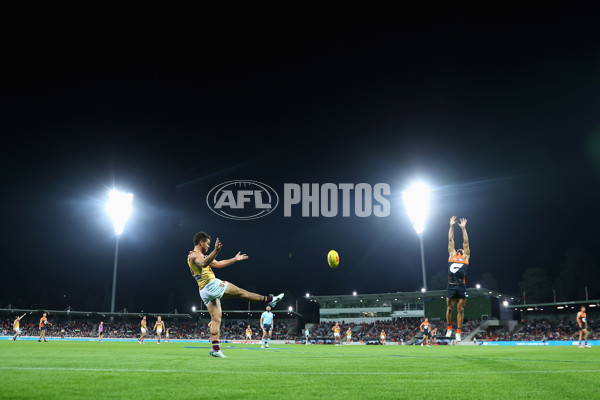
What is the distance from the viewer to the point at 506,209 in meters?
64.4

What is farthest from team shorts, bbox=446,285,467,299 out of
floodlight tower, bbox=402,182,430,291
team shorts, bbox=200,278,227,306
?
floodlight tower, bbox=402,182,430,291

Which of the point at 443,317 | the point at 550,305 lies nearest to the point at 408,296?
the point at 443,317

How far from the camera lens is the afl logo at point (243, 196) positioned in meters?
56.9

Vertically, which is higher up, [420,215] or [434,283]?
[420,215]

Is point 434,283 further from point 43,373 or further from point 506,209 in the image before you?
point 43,373

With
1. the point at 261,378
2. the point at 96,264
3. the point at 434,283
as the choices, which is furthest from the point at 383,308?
the point at 261,378

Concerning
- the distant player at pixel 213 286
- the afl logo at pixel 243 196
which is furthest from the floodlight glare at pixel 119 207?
the distant player at pixel 213 286

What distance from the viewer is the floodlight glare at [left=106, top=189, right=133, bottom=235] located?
170ft

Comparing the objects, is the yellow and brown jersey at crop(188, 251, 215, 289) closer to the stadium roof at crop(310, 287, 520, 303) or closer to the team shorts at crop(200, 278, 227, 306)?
the team shorts at crop(200, 278, 227, 306)

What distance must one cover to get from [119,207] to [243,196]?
618 inches

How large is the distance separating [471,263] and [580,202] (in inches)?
997

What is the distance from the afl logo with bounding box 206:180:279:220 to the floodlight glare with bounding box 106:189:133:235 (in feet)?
39.5

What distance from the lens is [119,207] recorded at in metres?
52.0

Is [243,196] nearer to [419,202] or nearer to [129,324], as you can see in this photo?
[419,202]
